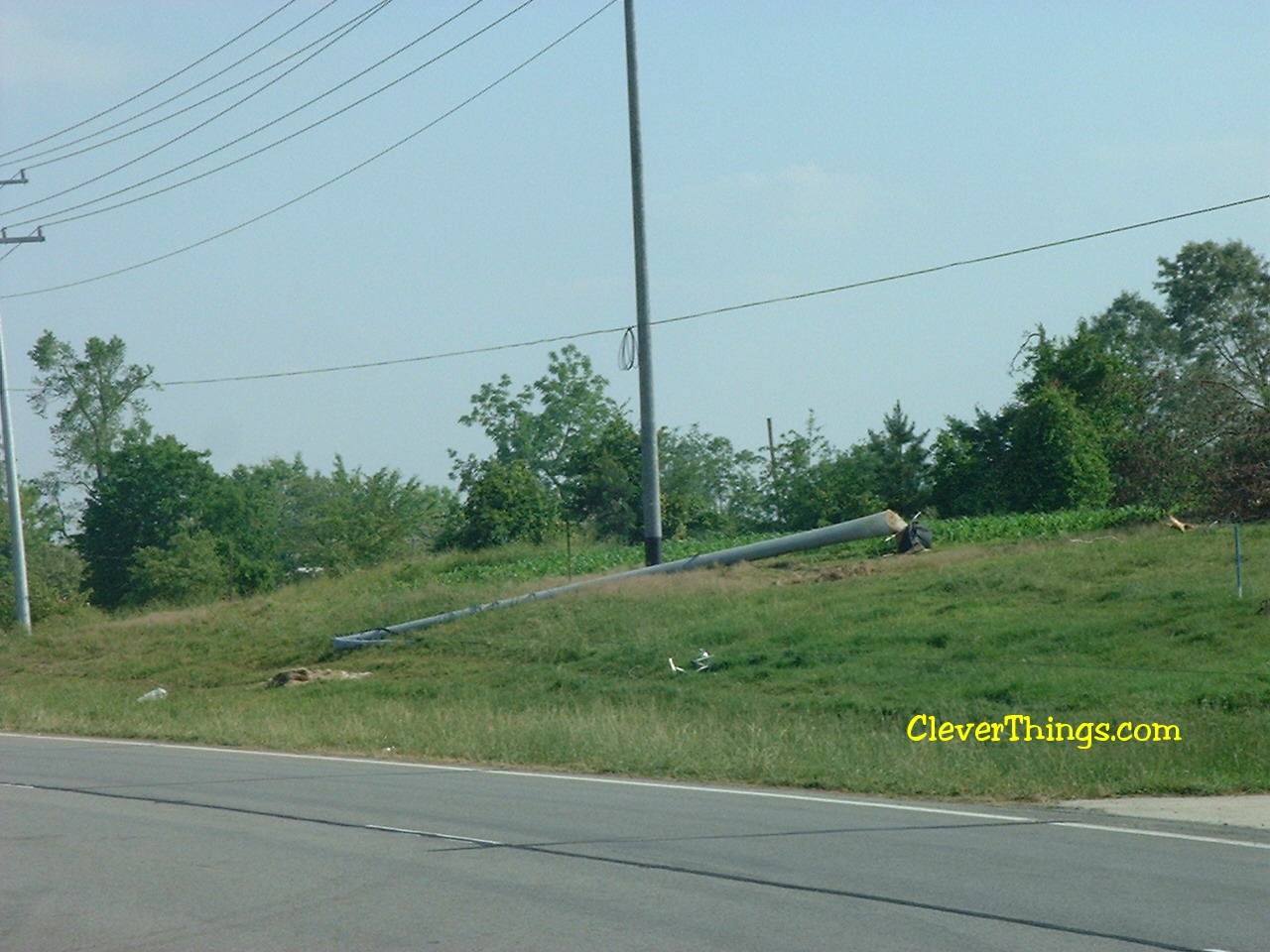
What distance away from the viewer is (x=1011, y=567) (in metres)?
32.6

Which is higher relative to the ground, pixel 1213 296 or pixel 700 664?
pixel 1213 296

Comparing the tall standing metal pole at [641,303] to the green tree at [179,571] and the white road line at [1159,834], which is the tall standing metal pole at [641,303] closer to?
the white road line at [1159,834]

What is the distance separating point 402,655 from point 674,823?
78.2 ft

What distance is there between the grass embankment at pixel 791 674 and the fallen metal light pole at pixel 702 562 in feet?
2.00

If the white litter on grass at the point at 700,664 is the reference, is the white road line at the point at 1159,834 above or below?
above

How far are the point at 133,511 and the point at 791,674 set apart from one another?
6124 centimetres

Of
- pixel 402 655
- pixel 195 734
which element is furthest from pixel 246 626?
pixel 195 734

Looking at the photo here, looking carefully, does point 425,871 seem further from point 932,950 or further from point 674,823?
point 932,950

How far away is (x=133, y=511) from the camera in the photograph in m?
80.1

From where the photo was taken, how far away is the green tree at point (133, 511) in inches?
3142

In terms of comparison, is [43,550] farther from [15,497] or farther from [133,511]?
[15,497]

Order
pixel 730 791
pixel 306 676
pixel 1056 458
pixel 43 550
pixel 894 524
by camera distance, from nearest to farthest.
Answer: pixel 730 791, pixel 306 676, pixel 894 524, pixel 1056 458, pixel 43 550

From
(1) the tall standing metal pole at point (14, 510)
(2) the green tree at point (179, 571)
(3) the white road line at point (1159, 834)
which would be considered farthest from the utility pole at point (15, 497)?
(3) the white road line at point (1159, 834)

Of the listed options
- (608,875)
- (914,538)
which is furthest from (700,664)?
(608,875)
